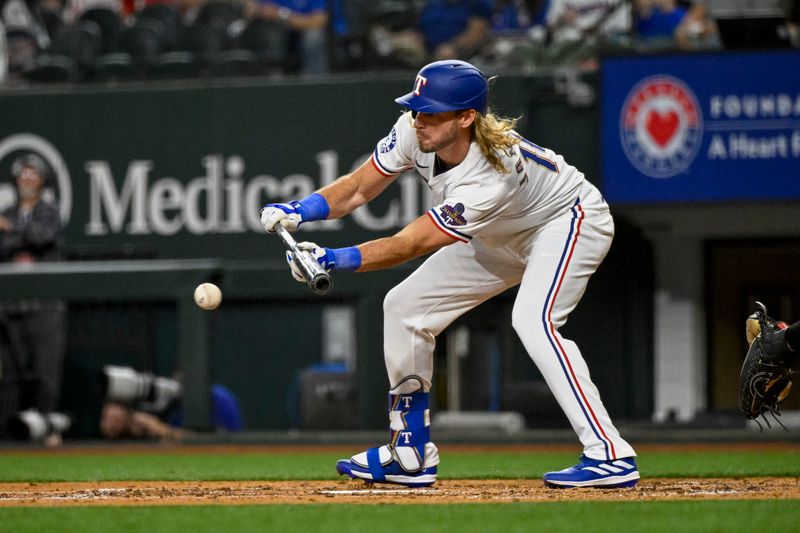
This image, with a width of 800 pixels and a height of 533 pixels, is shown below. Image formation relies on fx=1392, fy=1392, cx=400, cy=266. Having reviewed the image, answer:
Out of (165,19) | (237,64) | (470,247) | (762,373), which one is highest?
(165,19)

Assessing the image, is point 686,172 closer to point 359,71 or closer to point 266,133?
point 359,71

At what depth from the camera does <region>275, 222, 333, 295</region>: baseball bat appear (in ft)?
16.6

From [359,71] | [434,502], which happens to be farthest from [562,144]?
[434,502]

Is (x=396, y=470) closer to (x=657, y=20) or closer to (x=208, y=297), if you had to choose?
(x=208, y=297)

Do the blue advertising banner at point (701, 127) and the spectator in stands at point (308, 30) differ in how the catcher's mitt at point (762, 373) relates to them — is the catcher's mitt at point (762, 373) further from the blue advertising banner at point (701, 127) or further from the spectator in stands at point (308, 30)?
the spectator in stands at point (308, 30)

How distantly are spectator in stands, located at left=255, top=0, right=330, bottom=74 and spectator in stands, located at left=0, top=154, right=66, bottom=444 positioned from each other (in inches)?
108

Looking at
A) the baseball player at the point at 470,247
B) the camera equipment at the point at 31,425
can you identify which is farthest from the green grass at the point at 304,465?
the baseball player at the point at 470,247

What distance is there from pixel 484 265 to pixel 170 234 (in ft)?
23.8

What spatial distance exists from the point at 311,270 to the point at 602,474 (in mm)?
1472

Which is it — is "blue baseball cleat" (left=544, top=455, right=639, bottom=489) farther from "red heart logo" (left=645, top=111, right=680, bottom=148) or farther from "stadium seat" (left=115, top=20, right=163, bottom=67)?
"stadium seat" (left=115, top=20, right=163, bottom=67)

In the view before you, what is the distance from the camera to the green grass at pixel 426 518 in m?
4.38

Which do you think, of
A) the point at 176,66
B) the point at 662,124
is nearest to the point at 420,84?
the point at 662,124

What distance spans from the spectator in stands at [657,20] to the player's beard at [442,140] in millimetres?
6378

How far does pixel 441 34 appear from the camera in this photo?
1201 cm
